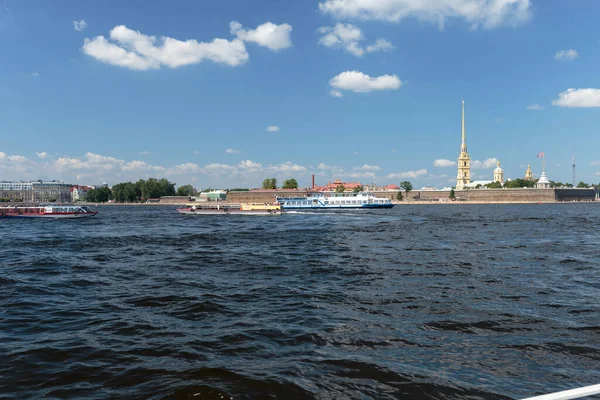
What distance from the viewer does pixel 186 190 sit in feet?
543

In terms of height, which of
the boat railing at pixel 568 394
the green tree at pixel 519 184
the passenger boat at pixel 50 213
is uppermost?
the green tree at pixel 519 184

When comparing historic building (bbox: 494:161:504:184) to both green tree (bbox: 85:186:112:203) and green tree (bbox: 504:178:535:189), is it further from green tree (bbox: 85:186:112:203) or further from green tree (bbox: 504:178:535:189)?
green tree (bbox: 85:186:112:203)

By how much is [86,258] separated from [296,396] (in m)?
13.1

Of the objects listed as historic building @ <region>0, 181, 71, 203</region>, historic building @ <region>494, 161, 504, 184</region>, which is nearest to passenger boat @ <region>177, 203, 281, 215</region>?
historic building @ <region>494, 161, 504, 184</region>

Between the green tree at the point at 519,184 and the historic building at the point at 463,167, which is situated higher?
the historic building at the point at 463,167

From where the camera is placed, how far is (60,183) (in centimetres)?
16188

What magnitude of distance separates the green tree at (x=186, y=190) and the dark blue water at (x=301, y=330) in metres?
144

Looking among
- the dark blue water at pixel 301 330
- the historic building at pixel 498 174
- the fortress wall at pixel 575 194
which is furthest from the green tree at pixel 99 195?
the dark blue water at pixel 301 330

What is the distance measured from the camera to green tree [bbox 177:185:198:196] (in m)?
152

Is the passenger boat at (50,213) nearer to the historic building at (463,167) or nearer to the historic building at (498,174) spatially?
the historic building at (463,167)

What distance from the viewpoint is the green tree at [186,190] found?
15179cm

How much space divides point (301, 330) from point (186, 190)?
544 feet

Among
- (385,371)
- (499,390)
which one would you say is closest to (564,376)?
(499,390)

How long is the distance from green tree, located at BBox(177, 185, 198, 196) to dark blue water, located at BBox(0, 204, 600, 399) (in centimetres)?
14368
